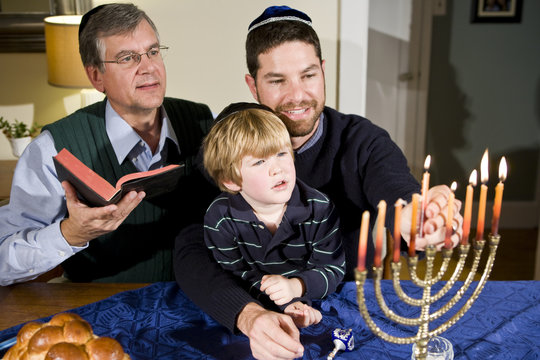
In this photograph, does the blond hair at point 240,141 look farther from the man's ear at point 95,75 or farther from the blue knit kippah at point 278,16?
the man's ear at point 95,75

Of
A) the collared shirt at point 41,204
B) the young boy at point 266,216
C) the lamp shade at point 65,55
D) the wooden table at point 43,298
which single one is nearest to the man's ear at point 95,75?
the collared shirt at point 41,204

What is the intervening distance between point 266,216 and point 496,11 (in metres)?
3.30

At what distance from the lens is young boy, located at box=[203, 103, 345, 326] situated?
1.31m

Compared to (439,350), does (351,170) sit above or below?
above

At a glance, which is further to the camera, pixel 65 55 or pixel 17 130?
pixel 17 130

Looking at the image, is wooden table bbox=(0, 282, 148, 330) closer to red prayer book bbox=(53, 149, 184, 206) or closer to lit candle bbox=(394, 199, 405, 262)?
red prayer book bbox=(53, 149, 184, 206)

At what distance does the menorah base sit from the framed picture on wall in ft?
10.9

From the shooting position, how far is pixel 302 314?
1.25 metres

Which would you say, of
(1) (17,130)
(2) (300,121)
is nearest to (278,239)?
(2) (300,121)

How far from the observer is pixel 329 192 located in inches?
68.7

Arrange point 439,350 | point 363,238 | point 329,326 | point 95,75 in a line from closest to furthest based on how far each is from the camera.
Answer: point 363,238 < point 439,350 < point 329,326 < point 95,75

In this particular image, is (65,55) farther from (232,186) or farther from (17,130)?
(232,186)

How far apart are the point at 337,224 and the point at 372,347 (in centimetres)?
35

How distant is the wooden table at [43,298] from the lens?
137cm
